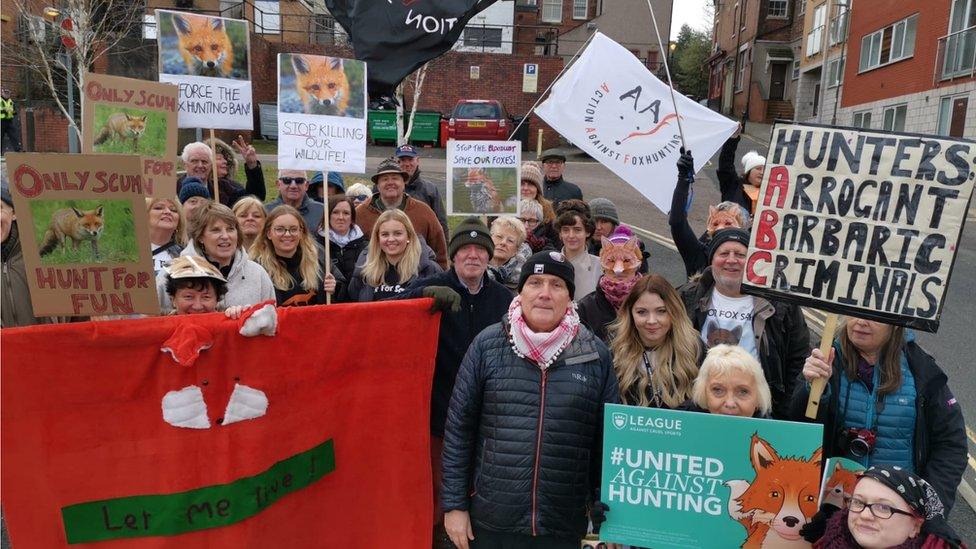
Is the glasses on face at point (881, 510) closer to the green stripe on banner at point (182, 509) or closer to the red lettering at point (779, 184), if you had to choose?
the red lettering at point (779, 184)

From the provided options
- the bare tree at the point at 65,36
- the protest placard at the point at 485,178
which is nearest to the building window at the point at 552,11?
the bare tree at the point at 65,36

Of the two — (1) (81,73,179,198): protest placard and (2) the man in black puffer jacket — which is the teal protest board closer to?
(2) the man in black puffer jacket

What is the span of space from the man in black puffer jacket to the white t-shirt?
867mm

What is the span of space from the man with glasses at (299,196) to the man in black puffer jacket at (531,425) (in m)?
3.41

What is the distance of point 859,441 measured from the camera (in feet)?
9.59

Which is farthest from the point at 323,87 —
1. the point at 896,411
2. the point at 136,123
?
the point at 896,411

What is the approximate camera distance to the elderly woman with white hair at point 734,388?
2.95 metres

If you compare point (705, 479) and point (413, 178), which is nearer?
point (705, 479)

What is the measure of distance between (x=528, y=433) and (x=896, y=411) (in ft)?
5.04

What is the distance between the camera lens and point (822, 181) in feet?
9.11

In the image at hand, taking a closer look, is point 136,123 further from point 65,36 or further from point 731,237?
point 65,36

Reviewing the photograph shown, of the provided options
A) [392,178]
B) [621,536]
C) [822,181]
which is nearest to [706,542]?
[621,536]

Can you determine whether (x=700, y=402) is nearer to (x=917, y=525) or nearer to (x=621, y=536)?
(x=621, y=536)

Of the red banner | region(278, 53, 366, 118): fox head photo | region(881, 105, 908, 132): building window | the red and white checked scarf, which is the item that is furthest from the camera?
region(881, 105, 908, 132): building window
